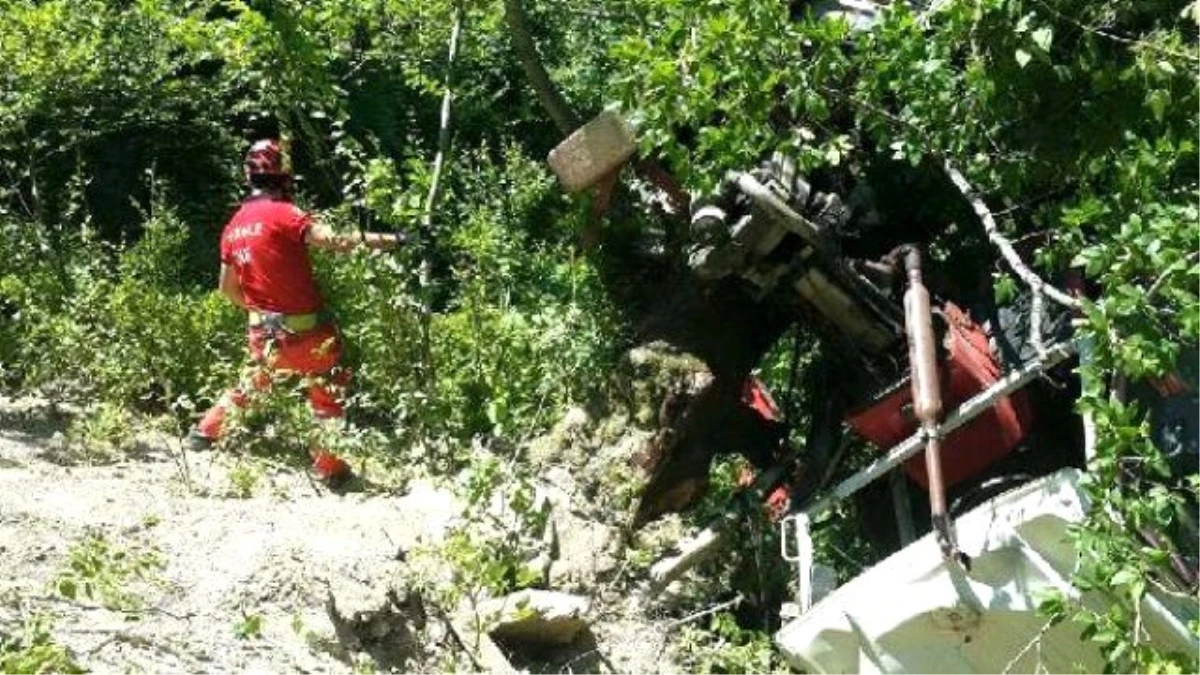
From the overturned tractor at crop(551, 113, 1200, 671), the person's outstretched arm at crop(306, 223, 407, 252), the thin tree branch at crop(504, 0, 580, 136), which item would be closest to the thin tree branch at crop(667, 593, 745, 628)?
the overturned tractor at crop(551, 113, 1200, 671)

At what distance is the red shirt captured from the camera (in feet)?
23.7

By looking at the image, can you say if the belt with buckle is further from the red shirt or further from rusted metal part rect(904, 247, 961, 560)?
rusted metal part rect(904, 247, 961, 560)

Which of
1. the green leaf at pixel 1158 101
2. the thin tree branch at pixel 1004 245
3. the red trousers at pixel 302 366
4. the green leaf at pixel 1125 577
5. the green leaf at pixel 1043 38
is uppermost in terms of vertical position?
the green leaf at pixel 1043 38

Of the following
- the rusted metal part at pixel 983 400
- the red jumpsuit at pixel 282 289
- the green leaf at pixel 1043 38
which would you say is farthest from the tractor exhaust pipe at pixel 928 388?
the red jumpsuit at pixel 282 289

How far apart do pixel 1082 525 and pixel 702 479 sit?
240cm

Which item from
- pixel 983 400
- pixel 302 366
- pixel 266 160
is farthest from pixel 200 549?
pixel 983 400

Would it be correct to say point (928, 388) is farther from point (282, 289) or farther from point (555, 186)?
point (555, 186)

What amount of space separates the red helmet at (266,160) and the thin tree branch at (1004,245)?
305 centimetres

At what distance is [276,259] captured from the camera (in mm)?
7223

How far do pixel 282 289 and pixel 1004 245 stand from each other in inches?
127

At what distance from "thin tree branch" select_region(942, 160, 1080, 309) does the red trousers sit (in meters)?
2.61

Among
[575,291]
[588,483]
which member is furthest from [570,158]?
[588,483]

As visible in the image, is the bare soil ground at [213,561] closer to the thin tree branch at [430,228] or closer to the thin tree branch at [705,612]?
the thin tree branch at [705,612]

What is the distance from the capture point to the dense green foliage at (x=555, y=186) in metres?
4.79
